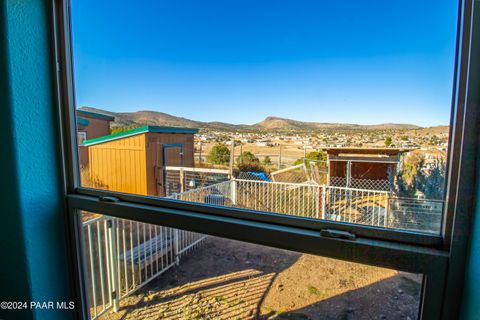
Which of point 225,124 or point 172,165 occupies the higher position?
point 225,124

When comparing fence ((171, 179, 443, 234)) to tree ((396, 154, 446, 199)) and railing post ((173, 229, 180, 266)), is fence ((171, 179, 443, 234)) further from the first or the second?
railing post ((173, 229, 180, 266))

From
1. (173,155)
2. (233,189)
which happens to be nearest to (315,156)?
(233,189)

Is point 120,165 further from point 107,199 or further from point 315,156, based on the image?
point 315,156

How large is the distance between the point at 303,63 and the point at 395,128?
1.17ft

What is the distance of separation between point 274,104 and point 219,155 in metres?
0.29

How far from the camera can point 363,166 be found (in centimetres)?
73

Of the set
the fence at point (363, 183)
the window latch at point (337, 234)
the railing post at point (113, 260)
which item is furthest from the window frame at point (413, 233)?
the railing post at point (113, 260)

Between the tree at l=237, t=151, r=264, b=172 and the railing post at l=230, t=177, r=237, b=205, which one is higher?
the tree at l=237, t=151, r=264, b=172

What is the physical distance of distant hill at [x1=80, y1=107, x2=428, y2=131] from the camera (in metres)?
0.73

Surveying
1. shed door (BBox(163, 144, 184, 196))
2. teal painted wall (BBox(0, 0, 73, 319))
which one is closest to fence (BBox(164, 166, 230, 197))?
shed door (BBox(163, 144, 184, 196))

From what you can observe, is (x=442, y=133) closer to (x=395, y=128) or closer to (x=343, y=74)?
(x=395, y=128)

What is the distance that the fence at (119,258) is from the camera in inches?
53.6

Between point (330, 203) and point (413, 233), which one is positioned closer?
point (413, 233)

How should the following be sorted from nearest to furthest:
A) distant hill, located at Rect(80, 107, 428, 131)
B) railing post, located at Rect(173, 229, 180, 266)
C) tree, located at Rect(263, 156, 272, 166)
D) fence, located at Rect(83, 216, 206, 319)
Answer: distant hill, located at Rect(80, 107, 428, 131) < tree, located at Rect(263, 156, 272, 166) < fence, located at Rect(83, 216, 206, 319) < railing post, located at Rect(173, 229, 180, 266)
